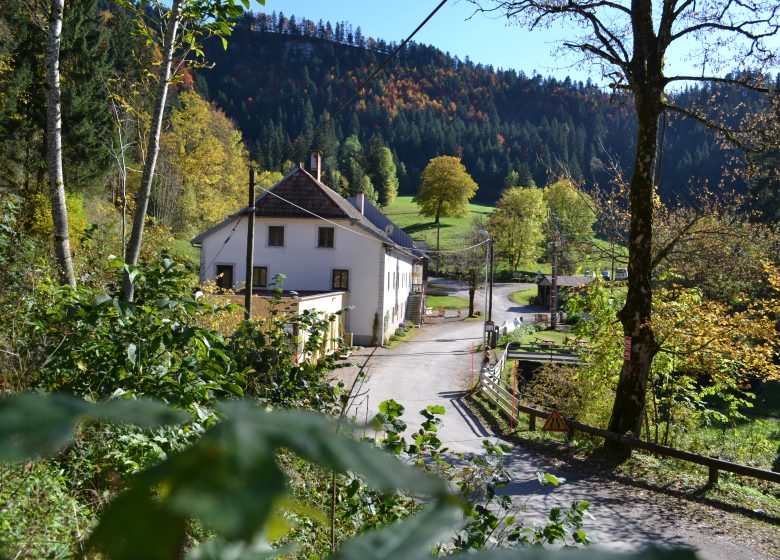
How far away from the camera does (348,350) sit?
23.4ft

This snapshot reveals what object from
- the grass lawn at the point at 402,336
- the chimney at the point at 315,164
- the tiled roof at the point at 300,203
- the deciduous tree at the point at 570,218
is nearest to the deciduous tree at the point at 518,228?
the deciduous tree at the point at 570,218

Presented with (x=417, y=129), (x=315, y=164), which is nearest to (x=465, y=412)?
(x=315, y=164)

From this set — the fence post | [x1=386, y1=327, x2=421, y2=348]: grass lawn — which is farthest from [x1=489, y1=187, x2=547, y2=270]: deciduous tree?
the fence post

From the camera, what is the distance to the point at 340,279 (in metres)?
32.8

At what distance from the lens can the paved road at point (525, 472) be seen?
8656 mm

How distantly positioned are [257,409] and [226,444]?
0.18 feet

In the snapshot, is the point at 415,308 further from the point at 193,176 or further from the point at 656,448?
the point at 656,448

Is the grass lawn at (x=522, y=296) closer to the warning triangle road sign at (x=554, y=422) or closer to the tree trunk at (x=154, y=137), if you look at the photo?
the warning triangle road sign at (x=554, y=422)

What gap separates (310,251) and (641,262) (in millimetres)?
22299

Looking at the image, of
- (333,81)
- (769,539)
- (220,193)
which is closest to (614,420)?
(769,539)

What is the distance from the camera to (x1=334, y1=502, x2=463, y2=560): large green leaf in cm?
42

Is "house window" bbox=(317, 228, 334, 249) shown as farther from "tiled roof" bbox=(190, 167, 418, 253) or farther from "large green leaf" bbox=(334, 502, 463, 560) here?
"large green leaf" bbox=(334, 502, 463, 560)

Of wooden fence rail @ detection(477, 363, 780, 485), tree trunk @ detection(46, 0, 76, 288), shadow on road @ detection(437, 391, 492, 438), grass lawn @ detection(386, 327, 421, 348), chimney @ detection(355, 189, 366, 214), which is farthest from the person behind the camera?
chimney @ detection(355, 189, 366, 214)

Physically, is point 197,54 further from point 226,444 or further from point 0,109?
point 0,109
